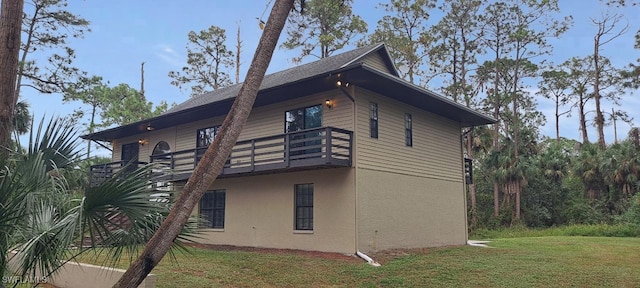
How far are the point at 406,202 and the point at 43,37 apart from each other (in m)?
22.5

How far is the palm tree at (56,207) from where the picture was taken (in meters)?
4.70

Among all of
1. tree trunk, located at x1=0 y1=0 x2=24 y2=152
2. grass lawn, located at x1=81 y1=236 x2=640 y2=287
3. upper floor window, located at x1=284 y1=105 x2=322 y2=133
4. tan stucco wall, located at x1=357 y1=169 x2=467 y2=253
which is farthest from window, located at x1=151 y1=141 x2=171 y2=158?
tree trunk, located at x1=0 y1=0 x2=24 y2=152

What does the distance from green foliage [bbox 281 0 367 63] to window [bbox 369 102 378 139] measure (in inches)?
631

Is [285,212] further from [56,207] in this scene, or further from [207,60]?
[207,60]

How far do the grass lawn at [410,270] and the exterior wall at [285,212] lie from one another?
92cm

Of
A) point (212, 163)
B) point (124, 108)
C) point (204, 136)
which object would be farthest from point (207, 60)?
point (212, 163)

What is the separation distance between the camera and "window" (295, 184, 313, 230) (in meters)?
14.2

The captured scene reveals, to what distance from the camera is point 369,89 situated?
14.1 m

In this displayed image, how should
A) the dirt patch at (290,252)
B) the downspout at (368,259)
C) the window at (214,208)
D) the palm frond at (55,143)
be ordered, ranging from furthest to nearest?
the window at (214,208)
the dirt patch at (290,252)
the downspout at (368,259)
the palm frond at (55,143)

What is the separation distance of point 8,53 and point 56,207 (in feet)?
10.5

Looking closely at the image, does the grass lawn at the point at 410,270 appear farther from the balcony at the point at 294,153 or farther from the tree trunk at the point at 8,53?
the tree trunk at the point at 8,53

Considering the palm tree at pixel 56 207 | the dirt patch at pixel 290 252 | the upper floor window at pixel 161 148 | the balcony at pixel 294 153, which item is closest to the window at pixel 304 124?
the balcony at pixel 294 153

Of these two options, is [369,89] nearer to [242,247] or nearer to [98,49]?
[242,247]

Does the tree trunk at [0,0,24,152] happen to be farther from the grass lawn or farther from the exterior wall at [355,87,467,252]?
the exterior wall at [355,87,467,252]
